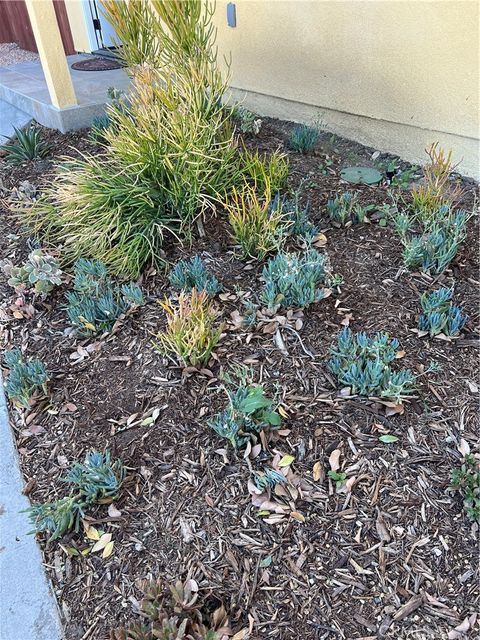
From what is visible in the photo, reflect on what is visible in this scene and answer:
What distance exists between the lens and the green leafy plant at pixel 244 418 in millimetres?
1786

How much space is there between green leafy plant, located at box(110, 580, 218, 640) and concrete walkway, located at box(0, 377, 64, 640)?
268 mm

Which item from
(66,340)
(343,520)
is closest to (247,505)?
(343,520)

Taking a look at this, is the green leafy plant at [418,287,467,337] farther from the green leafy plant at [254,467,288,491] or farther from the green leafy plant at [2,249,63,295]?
the green leafy plant at [2,249,63,295]

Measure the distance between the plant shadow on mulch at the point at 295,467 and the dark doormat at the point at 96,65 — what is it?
4.43m

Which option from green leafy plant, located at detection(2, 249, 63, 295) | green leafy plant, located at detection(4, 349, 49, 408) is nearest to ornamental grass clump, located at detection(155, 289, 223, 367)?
green leafy plant, located at detection(4, 349, 49, 408)

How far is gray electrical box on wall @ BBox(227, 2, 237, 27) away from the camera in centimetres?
451

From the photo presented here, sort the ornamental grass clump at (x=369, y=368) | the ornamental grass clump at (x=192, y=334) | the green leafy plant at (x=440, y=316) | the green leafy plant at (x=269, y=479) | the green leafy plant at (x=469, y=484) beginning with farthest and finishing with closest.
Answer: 1. the green leafy plant at (x=440, y=316)
2. the ornamental grass clump at (x=192, y=334)
3. the ornamental grass clump at (x=369, y=368)
4. the green leafy plant at (x=269, y=479)
5. the green leafy plant at (x=469, y=484)

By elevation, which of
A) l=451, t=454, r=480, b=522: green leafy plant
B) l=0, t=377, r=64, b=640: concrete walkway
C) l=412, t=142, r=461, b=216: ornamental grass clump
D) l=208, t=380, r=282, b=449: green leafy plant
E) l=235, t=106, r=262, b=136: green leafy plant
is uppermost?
l=235, t=106, r=262, b=136: green leafy plant

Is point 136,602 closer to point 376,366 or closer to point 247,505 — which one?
point 247,505

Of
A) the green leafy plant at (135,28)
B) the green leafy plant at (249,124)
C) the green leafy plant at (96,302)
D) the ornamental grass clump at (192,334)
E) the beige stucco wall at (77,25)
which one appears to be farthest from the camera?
the beige stucco wall at (77,25)

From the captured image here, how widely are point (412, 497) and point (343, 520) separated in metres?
0.26

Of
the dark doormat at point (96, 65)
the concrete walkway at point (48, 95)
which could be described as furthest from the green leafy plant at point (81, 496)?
the dark doormat at point (96, 65)

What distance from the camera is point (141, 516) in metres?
1.71

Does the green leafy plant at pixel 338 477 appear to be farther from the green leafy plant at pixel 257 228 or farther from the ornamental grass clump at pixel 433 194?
the ornamental grass clump at pixel 433 194
